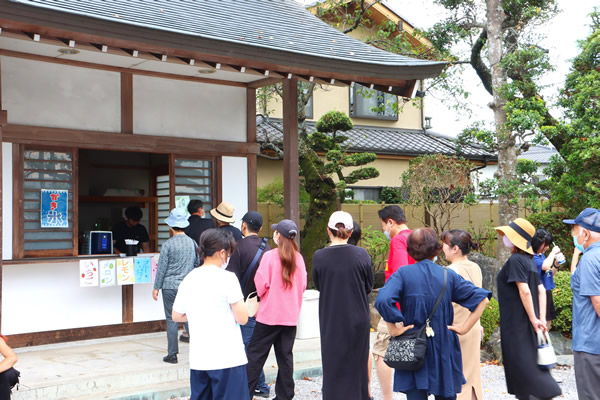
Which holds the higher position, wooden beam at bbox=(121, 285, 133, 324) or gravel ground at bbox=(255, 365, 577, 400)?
wooden beam at bbox=(121, 285, 133, 324)

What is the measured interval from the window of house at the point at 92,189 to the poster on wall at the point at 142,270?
784 millimetres

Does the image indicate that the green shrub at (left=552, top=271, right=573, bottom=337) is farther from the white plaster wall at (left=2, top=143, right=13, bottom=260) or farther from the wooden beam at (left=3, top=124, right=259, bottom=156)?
the white plaster wall at (left=2, top=143, right=13, bottom=260)

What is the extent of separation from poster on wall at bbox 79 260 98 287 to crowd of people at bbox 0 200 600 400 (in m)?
2.20

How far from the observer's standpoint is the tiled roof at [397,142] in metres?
17.7

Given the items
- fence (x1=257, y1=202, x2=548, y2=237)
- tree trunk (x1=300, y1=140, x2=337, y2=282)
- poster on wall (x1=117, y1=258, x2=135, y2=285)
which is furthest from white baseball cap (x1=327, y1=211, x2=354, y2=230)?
fence (x1=257, y1=202, x2=548, y2=237)

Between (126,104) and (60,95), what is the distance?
0.85 m

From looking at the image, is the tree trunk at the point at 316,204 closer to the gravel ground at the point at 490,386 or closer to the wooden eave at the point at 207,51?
the wooden eave at the point at 207,51

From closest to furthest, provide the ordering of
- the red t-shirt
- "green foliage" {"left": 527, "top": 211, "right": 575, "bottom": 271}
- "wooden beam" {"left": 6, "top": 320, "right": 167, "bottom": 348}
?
the red t-shirt
"wooden beam" {"left": 6, "top": 320, "right": 167, "bottom": 348}
"green foliage" {"left": 527, "top": 211, "right": 575, "bottom": 271}

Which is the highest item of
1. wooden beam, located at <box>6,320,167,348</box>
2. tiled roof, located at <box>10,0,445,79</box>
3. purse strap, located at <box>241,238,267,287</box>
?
tiled roof, located at <box>10,0,445,79</box>

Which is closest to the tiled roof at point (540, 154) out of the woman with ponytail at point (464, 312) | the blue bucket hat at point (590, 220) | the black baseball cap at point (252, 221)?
the black baseball cap at point (252, 221)

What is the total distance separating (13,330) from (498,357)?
609 centimetres

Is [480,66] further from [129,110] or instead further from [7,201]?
[7,201]

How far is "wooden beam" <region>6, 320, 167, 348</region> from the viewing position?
7812mm

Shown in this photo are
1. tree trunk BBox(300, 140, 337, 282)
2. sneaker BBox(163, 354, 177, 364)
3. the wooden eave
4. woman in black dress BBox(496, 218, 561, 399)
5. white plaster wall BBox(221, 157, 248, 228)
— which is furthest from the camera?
tree trunk BBox(300, 140, 337, 282)
